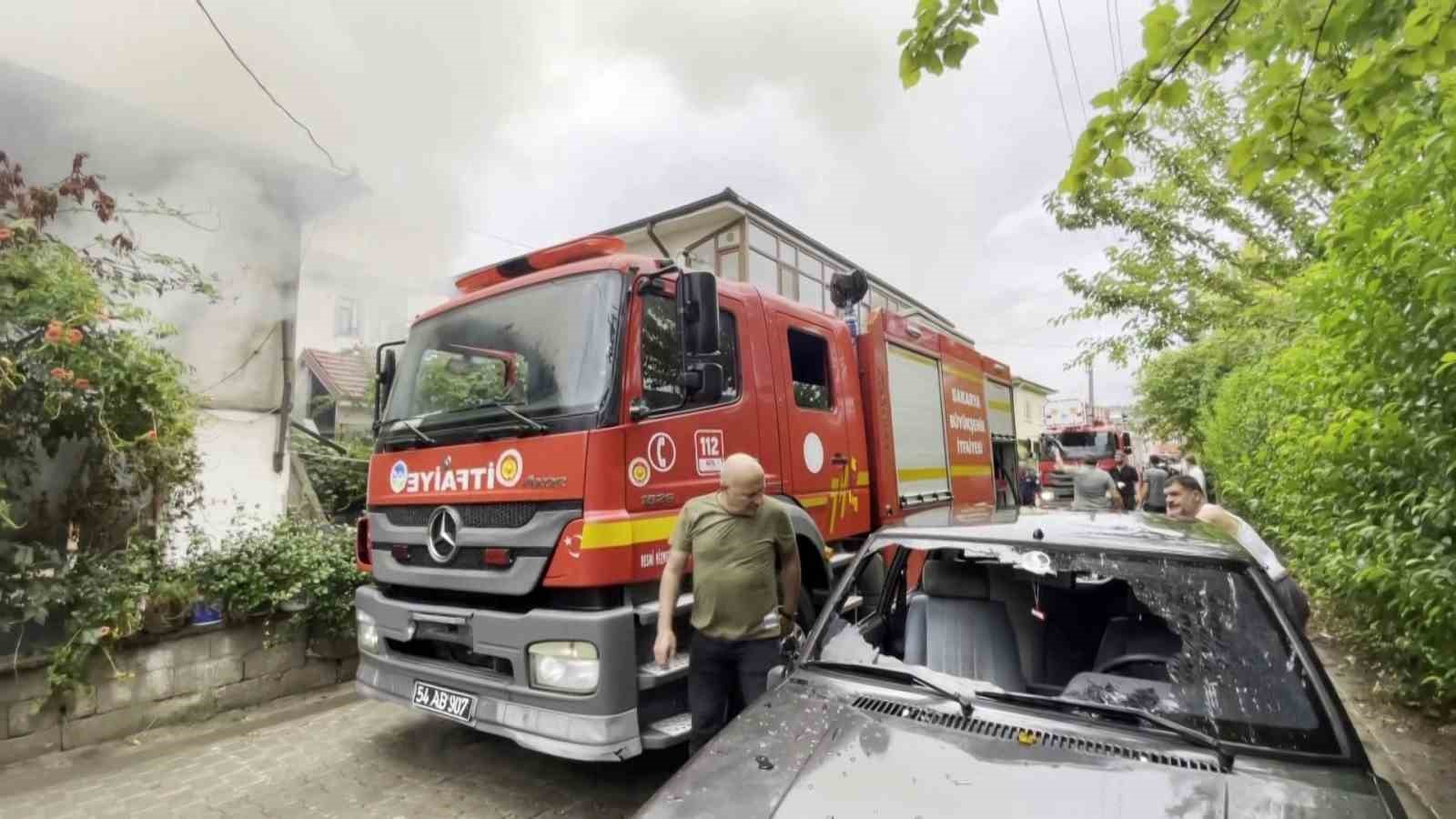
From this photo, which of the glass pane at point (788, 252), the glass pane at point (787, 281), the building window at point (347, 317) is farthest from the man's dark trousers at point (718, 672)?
the glass pane at point (788, 252)

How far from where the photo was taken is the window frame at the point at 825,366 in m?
4.39

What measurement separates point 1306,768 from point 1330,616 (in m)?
6.26

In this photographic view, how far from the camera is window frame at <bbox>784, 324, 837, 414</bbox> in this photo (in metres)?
4.39

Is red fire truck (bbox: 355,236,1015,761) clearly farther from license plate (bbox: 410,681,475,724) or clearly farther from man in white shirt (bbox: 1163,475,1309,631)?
man in white shirt (bbox: 1163,475,1309,631)

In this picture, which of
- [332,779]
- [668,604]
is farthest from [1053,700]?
[332,779]

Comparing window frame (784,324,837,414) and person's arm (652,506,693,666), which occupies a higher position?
window frame (784,324,837,414)

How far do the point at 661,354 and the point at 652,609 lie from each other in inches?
46.0

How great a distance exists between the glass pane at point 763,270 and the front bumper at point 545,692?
389 inches

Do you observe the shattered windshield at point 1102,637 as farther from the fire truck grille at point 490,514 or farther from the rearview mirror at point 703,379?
the fire truck grille at point 490,514

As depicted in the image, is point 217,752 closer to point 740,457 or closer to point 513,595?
point 513,595

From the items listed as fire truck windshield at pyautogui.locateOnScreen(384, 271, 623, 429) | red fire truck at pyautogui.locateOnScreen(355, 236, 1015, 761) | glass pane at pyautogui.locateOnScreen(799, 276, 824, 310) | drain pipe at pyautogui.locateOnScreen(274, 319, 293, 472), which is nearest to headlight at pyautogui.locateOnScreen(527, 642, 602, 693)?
red fire truck at pyautogui.locateOnScreen(355, 236, 1015, 761)

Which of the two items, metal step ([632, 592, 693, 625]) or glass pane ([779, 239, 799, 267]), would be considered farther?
glass pane ([779, 239, 799, 267])

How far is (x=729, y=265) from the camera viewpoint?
43.0 ft

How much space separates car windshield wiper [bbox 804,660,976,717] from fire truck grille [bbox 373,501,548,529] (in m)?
1.37
